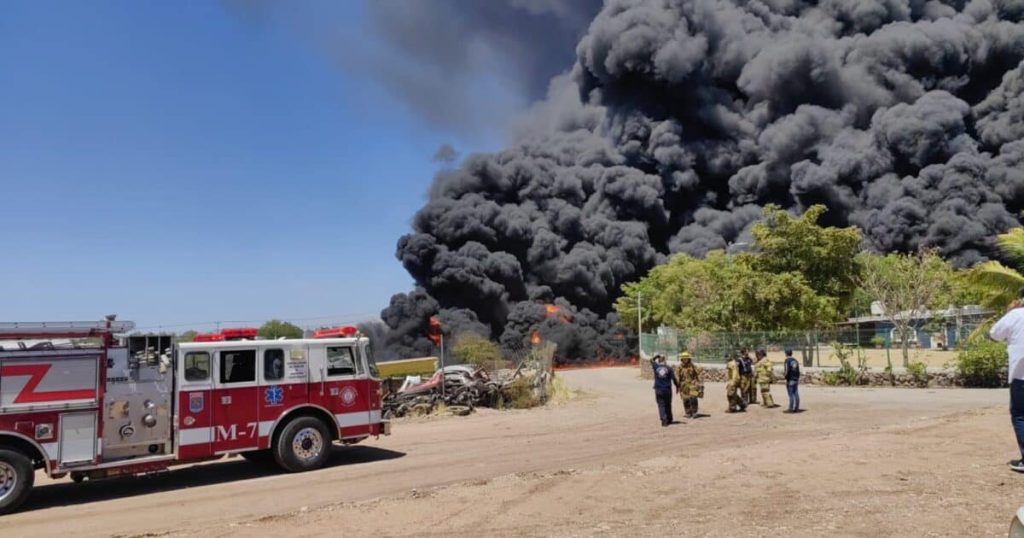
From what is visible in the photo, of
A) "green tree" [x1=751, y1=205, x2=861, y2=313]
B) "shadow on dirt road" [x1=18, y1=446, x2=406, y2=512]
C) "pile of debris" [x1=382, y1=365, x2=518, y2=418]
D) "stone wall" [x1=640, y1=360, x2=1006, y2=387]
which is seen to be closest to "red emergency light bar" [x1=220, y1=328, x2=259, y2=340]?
"shadow on dirt road" [x1=18, y1=446, x2=406, y2=512]

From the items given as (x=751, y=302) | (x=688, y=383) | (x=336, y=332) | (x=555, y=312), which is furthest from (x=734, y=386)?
(x=555, y=312)

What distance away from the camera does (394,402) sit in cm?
1933

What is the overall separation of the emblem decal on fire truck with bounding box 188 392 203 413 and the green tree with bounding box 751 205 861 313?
91.2ft

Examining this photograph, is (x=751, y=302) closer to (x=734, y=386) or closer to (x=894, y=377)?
(x=894, y=377)

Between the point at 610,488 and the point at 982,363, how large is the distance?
18164 mm

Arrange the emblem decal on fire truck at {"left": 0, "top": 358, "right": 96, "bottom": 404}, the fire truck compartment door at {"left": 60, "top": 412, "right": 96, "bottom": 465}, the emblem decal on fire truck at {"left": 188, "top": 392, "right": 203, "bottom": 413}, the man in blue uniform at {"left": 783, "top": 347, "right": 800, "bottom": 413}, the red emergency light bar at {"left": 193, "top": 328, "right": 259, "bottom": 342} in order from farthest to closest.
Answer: the man in blue uniform at {"left": 783, "top": 347, "right": 800, "bottom": 413} → the red emergency light bar at {"left": 193, "top": 328, "right": 259, "bottom": 342} → the emblem decal on fire truck at {"left": 188, "top": 392, "right": 203, "bottom": 413} → the fire truck compartment door at {"left": 60, "top": 412, "right": 96, "bottom": 465} → the emblem decal on fire truck at {"left": 0, "top": 358, "right": 96, "bottom": 404}

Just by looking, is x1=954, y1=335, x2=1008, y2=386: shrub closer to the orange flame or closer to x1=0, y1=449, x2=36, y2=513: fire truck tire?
x1=0, y1=449, x2=36, y2=513: fire truck tire

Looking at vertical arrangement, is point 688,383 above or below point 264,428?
above

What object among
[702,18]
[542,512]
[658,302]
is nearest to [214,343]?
[542,512]

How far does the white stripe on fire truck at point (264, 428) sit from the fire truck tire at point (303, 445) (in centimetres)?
25

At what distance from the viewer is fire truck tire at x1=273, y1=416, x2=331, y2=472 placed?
1126 centimetres

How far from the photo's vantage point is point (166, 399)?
34.3 ft

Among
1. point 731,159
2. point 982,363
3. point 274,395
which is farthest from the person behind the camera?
point 731,159

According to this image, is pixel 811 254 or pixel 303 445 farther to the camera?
pixel 811 254
